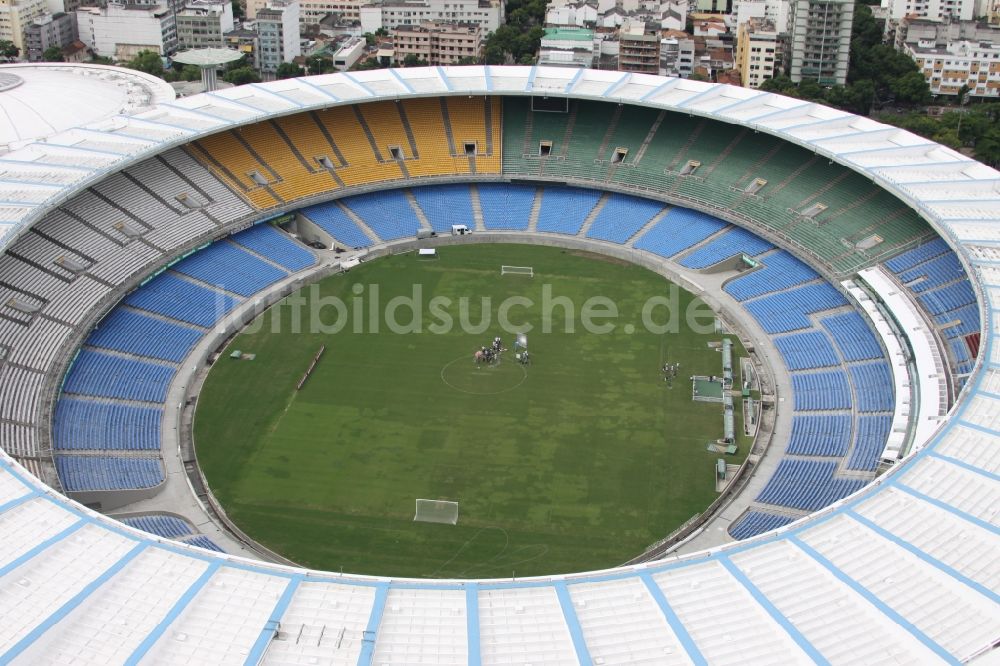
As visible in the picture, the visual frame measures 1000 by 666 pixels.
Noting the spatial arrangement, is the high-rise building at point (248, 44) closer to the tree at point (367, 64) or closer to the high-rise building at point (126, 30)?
the high-rise building at point (126, 30)

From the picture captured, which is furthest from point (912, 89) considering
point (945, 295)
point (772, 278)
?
point (945, 295)

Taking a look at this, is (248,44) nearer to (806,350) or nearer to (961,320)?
(806,350)

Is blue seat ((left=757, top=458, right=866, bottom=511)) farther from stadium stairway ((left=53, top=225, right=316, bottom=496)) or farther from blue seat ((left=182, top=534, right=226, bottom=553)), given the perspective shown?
stadium stairway ((left=53, top=225, right=316, bottom=496))

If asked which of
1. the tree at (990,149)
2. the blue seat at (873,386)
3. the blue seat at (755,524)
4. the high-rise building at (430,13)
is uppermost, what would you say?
the high-rise building at (430,13)

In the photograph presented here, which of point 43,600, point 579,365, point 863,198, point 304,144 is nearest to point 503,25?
point 304,144

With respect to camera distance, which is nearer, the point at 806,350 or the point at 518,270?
the point at 806,350

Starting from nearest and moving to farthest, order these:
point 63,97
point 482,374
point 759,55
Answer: point 482,374 → point 63,97 → point 759,55

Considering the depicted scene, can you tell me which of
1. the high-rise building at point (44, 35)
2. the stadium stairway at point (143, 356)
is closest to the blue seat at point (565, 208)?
the stadium stairway at point (143, 356)
